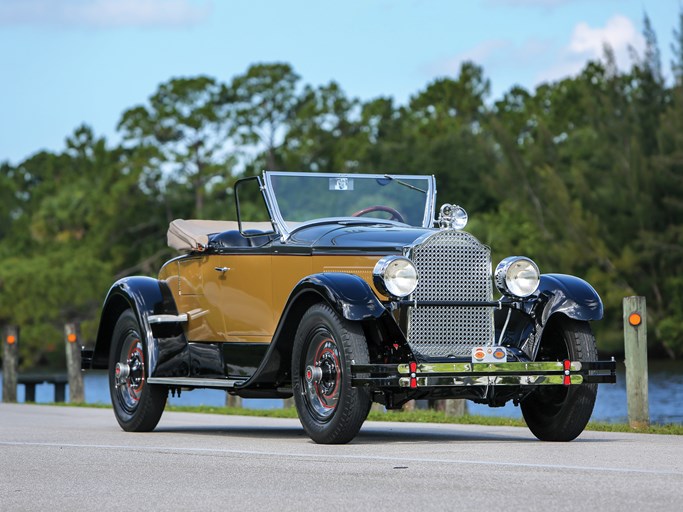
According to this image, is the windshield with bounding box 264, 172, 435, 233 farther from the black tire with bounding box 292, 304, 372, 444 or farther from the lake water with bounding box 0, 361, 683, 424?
the lake water with bounding box 0, 361, 683, 424

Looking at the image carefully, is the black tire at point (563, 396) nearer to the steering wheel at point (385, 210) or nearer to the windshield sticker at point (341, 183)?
the steering wheel at point (385, 210)

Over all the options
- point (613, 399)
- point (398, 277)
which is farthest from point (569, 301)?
point (613, 399)

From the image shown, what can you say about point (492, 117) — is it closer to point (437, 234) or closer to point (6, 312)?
point (6, 312)

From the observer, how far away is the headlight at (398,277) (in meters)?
9.85

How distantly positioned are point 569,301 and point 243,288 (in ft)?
9.11

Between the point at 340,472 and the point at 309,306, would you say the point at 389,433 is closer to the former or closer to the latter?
the point at 309,306

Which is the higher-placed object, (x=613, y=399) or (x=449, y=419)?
(x=449, y=419)

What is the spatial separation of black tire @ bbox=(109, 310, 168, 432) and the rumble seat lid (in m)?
0.87

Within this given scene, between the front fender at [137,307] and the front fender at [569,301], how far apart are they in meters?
3.71

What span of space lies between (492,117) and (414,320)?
45.3 metres

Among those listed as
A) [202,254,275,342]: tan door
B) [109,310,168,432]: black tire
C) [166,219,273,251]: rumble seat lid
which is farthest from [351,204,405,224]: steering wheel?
[109,310,168,432]: black tire

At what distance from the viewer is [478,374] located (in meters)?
9.50

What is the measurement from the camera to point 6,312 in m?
63.0

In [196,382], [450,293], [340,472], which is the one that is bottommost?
[340,472]
